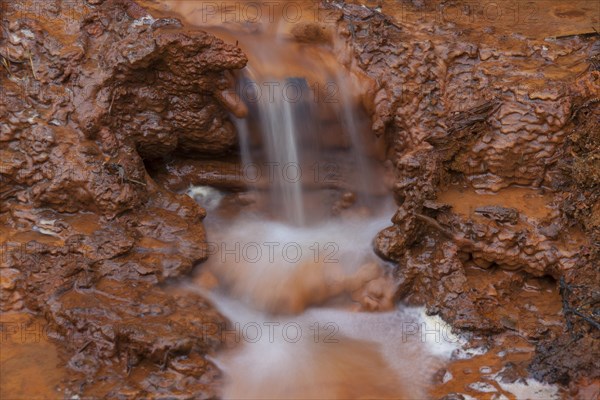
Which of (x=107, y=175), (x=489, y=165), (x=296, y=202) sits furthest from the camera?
(x=296, y=202)

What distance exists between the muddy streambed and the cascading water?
0.05 feet

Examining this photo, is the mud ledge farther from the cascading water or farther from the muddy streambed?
the cascading water

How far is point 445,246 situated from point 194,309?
1.84m

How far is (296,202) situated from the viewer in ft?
17.5

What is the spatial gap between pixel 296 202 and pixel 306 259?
0.59 meters

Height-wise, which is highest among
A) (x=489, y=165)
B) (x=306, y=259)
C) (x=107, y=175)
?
(x=107, y=175)

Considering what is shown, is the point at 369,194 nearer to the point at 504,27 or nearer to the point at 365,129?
the point at 365,129

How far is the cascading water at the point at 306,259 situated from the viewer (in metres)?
4.16

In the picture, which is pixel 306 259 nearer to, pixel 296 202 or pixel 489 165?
pixel 296 202

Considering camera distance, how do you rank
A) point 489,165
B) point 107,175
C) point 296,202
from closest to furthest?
point 107,175
point 489,165
point 296,202

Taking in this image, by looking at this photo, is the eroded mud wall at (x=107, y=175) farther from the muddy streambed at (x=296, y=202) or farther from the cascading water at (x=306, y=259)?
the cascading water at (x=306, y=259)

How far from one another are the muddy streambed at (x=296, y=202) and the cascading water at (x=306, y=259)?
0.05 feet

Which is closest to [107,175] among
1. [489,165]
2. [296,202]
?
[296,202]

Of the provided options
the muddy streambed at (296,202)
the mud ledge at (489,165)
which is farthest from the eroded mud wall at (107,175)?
the mud ledge at (489,165)
